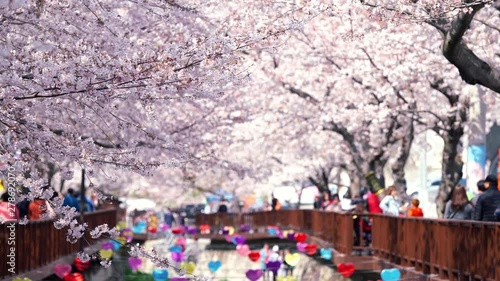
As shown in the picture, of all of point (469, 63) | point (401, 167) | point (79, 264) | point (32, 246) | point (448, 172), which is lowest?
point (79, 264)

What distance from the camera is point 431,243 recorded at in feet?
68.3

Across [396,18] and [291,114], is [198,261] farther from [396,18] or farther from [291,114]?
[396,18]

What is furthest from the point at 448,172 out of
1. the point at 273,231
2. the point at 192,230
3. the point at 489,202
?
the point at 192,230

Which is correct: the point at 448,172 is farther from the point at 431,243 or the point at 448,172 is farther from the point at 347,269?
the point at 431,243

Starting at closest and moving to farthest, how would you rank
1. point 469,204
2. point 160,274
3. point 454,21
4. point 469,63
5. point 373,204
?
point 454,21 → point 469,63 → point 469,204 → point 160,274 → point 373,204

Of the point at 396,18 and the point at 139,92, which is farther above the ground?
the point at 396,18

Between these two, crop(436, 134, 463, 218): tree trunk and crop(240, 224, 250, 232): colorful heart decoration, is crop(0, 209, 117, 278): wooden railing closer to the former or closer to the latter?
crop(436, 134, 463, 218): tree trunk

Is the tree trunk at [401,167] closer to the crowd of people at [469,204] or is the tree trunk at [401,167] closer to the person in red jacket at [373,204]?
the person in red jacket at [373,204]

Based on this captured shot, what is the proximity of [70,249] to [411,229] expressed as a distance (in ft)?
29.6

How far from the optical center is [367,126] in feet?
131

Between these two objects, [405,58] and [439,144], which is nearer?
[405,58]

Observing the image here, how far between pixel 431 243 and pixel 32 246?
23.7 feet

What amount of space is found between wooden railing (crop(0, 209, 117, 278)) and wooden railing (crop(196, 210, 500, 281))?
677cm

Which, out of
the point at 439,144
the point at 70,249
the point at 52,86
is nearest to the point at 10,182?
the point at 52,86
